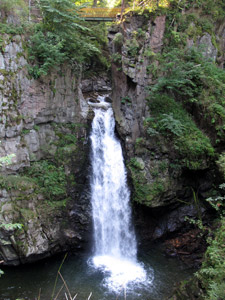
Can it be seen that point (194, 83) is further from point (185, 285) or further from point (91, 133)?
point (185, 285)

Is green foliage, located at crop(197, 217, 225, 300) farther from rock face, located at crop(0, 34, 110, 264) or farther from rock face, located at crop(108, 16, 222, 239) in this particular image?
rock face, located at crop(0, 34, 110, 264)

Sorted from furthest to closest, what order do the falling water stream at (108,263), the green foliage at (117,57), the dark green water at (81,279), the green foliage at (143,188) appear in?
the green foliage at (117,57) → the green foliage at (143,188) → the falling water stream at (108,263) → the dark green water at (81,279)

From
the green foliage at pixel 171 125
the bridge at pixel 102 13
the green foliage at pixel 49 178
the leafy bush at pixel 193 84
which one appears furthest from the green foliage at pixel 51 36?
the green foliage at pixel 171 125

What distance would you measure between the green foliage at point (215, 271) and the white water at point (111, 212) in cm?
367

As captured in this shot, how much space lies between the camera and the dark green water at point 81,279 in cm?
868

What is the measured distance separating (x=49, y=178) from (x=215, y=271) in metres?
7.73

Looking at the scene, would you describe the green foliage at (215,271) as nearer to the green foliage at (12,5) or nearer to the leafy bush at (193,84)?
the leafy bush at (193,84)

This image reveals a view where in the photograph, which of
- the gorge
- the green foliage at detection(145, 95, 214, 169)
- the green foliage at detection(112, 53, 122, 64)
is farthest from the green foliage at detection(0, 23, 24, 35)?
the green foliage at detection(145, 95, 214, 169)

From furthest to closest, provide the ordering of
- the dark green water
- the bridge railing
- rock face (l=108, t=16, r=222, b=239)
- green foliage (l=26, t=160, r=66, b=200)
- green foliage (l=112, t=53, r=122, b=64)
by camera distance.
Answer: the bridge railing < green foliage (l=112, t=53, r=122, b=64) < rock face (l=108, t=16, r=222, b=239) < green foliage (l=26, t=160, r=66, b=200) < the dark green water

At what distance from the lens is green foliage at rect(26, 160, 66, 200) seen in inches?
432

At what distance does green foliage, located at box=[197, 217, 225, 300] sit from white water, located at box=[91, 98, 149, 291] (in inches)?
145

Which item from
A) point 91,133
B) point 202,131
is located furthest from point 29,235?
point 202,131

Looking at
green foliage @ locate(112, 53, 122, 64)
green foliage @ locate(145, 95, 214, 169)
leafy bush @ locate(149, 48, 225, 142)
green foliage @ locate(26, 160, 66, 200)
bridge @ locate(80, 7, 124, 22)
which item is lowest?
green foliage @ locate(26, 160, 66, 200)

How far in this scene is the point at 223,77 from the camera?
1308cm
